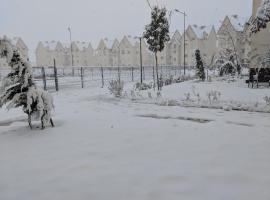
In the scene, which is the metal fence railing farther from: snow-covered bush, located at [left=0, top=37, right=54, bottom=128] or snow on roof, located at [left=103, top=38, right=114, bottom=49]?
snow on roof, located at [left=103, top=38, right=114, bottom=49]

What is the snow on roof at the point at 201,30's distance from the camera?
61688 mm

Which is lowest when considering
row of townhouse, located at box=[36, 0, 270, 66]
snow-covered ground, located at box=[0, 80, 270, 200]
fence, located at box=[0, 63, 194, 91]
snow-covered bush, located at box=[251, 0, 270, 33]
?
snow-covered ground, located at box=[0, 80, 270, 200]

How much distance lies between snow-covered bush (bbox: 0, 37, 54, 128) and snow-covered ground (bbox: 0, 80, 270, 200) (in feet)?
1.35

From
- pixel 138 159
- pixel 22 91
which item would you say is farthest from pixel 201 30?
pixel 138 159

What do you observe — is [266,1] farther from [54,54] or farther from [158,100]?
[54,54]

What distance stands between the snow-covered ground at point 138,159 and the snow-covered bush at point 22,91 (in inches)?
16.3

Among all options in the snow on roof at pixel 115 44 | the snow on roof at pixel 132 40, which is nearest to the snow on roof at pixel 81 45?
the snow on roof at pixel 115 44

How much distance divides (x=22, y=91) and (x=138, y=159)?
291cm

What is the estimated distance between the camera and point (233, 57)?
23484 mm

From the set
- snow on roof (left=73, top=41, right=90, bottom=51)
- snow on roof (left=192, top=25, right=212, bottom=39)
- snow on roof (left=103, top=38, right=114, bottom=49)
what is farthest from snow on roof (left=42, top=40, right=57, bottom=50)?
snow on roof (left=192, top=25, right=212, bottom=39)

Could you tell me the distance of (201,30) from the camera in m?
63.3

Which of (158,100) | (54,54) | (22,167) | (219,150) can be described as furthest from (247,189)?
(54,54)

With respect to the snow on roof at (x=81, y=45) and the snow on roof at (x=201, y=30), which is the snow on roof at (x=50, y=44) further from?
the snow on roof at (x=201, y=30)

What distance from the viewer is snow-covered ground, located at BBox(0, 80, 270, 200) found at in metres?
3.12
